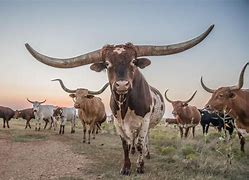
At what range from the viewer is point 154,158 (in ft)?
9.22

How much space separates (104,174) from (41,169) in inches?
18.5

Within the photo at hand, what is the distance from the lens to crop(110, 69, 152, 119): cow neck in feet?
Answer: 6.97

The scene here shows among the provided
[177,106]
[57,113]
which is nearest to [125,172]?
[177,106]

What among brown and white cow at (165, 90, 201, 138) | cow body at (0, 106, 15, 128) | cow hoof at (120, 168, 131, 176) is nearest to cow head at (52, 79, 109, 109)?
brown and white cow at (165, 90, 201, 138)

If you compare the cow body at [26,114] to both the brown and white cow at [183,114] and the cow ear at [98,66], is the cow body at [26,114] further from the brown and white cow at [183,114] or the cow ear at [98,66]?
the cow ear at [98,66]

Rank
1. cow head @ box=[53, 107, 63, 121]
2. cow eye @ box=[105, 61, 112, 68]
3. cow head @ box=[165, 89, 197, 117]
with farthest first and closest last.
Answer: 1. cow head @ box=[53, 107, 63, 121]
2. cow head @ box=[165, 89, 197, 117]
3. cow eye @ box=[105, 61, 112, 68]

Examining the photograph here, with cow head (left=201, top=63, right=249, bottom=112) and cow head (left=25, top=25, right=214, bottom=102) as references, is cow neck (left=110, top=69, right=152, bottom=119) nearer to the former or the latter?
cow head (left=25, top=25, right=214, bottom=102)

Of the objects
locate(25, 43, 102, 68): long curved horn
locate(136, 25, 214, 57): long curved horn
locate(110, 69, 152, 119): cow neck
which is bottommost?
locate(110, 69, 152, 119): cow neck

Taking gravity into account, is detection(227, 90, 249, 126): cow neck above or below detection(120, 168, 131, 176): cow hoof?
above

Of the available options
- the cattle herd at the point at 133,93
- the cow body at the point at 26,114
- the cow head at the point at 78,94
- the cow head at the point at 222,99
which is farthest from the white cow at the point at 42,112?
the cow head at the point at 222,99

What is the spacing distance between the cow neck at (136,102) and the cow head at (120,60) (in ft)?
0.30

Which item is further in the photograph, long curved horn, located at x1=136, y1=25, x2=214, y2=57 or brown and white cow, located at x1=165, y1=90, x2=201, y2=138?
brown and white cow, located at x1=165, y1=90, x2=201, y2=138

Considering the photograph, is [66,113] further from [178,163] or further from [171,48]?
[171,48]

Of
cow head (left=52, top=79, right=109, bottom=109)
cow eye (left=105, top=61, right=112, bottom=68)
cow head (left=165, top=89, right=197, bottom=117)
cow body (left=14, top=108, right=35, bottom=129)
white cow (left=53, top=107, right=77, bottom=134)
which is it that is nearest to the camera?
cow eye (left=105, top=61, right=112, bottom=68)
